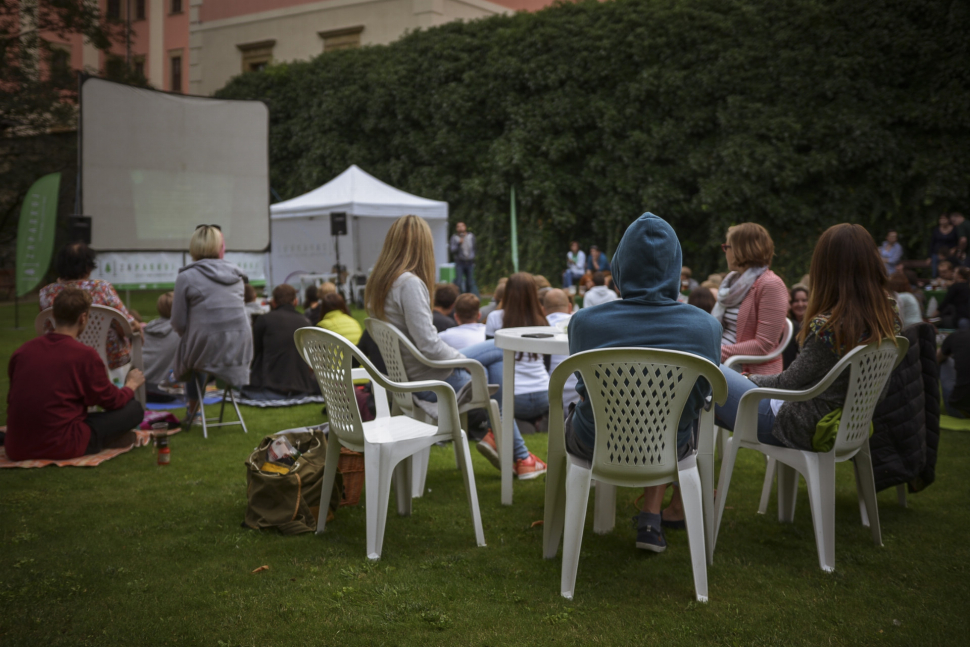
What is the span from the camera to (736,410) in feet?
10.2

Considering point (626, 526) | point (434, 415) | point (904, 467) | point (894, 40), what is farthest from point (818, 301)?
point (894, 40)

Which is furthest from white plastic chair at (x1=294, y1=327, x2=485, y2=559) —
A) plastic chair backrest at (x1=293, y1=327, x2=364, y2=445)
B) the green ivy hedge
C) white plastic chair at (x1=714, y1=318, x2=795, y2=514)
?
the green ivy hedge

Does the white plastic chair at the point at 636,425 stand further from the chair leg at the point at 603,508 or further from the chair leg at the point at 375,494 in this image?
the chair leg at the point at 375,494

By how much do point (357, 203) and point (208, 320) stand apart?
28.7 ft

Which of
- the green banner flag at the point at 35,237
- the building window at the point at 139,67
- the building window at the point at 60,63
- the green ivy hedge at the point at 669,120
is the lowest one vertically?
the green banner flag at the point at 35,237

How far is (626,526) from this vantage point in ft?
10.6

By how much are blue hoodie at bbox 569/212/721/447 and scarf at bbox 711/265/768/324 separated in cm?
145

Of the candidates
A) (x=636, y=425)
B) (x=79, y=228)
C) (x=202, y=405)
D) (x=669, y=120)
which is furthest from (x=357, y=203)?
(x=636, y=425)

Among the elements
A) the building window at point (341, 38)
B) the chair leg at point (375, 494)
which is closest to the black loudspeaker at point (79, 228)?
the chair leg at point (375, 494)

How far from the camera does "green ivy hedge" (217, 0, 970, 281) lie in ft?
44.8

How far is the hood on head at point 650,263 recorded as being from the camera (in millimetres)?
2539

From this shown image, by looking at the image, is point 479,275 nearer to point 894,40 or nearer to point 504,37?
point 504,37

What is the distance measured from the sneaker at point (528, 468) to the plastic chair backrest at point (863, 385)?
162cm

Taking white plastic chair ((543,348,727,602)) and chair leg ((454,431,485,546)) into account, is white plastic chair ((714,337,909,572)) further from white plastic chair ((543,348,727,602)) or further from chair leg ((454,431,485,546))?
chair leg ((454,431,485,546))
